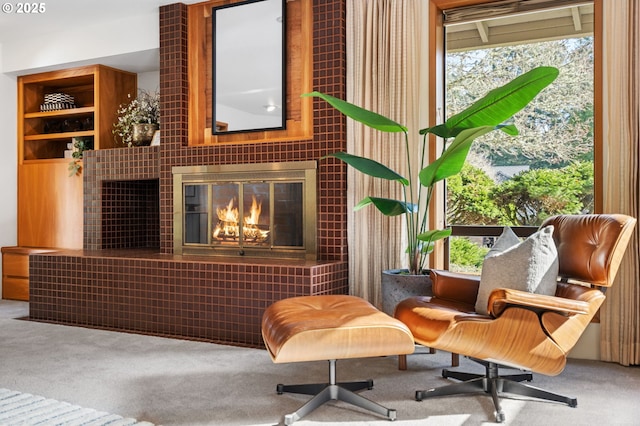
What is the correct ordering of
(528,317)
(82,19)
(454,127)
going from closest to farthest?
(528,317) → (454,127) → (82,19)

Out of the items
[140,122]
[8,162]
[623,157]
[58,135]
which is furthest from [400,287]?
[8,162]

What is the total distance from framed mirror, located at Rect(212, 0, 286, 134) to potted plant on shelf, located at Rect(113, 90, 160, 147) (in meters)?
0.83

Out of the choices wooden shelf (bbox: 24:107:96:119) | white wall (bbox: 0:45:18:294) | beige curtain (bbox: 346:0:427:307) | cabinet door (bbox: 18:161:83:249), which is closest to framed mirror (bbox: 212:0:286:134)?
beige curtain (bbox: 346:0:427:307)

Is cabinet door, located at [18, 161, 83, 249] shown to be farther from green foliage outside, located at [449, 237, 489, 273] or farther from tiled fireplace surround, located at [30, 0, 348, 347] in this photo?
green foliage outside, located at [449, 237, 489, 273]

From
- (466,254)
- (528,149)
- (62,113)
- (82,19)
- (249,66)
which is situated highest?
(82,19)

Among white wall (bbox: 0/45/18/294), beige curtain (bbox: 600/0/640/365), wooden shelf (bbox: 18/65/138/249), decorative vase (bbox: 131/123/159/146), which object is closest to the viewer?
beige curtain (bbox: 600/0/640/365)

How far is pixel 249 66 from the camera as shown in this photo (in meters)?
4.39

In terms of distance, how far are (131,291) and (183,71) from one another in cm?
171

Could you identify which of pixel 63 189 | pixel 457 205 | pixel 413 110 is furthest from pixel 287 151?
pixel 63 189

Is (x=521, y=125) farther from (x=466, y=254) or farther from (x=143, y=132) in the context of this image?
(x=143, y=132)

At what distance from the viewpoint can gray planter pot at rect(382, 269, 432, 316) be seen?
328cm

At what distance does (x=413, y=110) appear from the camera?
3.82 metres

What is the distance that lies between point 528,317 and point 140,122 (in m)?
3.84

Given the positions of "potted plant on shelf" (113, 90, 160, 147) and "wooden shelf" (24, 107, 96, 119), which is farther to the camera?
"wooden shelf" (24, 107, 96, 119)
